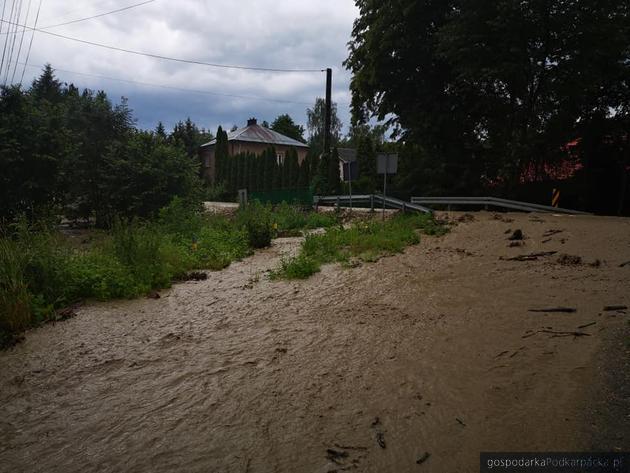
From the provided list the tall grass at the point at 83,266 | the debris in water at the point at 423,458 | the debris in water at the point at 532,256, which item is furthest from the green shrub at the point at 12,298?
the debris in water at the point at 532,256

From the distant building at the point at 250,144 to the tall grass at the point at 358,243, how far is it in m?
38.6

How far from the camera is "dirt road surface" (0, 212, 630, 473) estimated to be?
11.1 ft

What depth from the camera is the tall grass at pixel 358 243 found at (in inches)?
359

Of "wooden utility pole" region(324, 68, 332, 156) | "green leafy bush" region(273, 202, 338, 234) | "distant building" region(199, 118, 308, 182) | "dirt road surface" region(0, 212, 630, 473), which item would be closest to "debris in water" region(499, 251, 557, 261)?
"dirt road surface" region(0, 212, 630, 473)

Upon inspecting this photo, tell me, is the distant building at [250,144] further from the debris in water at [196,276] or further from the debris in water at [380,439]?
the debris in water at [380,439]

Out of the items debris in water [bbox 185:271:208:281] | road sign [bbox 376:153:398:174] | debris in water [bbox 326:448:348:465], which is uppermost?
road sign [bbox 376:153:398:174]

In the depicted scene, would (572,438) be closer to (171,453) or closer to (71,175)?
(171,453)

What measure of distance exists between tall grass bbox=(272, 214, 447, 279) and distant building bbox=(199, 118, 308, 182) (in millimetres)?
38579

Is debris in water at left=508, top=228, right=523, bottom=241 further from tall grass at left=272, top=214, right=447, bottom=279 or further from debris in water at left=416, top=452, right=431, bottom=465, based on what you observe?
debris in water at left=416, top=452, right=431, bottom=465

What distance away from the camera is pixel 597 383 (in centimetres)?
396

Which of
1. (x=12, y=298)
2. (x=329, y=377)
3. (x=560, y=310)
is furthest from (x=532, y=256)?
(x=12, y=298)

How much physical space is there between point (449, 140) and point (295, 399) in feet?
63.0

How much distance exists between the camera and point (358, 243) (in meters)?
11.1

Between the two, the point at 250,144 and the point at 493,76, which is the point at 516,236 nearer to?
the point at 493,76
